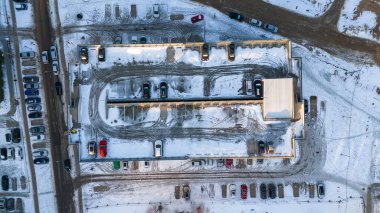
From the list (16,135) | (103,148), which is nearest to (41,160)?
(16,135)

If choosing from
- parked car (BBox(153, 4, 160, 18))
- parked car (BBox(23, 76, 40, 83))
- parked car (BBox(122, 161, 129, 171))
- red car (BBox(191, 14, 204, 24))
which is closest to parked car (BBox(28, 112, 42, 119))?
parked car (BBox(23, 76, 40, 83))

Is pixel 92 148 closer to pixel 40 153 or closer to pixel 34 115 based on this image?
pixel 40 153

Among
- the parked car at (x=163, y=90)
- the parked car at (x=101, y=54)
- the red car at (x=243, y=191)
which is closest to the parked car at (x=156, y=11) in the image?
the parked car at (x=101, y=54)

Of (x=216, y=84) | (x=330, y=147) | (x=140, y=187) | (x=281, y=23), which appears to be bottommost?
(x=140, y=187)

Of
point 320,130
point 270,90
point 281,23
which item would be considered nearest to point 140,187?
point 270,90

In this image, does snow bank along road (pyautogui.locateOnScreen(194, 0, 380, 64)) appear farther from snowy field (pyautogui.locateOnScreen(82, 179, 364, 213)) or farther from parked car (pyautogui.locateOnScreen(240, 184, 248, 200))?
parked car (pyautogui.locateOnScreen(240, 184, 248, 200))

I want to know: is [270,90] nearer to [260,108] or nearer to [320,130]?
[260,108]
